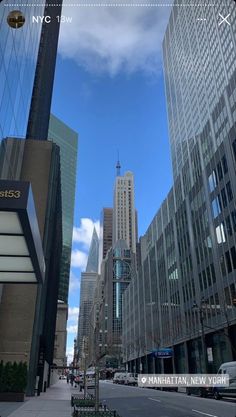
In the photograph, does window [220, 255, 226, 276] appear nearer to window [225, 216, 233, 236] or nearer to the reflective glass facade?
window [225, 216, 233, 236]

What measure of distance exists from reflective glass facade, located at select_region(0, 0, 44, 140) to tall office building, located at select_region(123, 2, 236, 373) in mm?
17614

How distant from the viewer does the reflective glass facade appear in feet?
73.5

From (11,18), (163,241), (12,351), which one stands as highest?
(163,241)

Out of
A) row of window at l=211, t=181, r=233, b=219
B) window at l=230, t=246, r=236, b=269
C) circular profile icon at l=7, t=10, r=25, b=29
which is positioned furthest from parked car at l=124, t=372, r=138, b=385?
circular profile icon at l=7, t=10, r=25, b=29

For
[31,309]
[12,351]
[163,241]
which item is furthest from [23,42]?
[163,241]

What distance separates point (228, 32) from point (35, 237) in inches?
2465

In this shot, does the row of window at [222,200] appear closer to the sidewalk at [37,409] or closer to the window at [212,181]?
the window at [212,181]

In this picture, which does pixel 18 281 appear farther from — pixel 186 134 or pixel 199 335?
pixel 186 134

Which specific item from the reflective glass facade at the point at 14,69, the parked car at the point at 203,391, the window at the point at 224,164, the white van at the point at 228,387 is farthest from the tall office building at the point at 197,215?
the reflective glass facade at the point at 14,69

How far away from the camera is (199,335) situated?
5838cm

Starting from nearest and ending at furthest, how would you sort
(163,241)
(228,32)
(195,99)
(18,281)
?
(18,281)
(228,32)
(195,99)
(163,241)

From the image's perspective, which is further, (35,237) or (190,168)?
(190,168)

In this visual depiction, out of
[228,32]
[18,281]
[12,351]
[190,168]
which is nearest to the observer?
[18,281]

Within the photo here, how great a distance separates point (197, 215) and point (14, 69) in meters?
42.5
